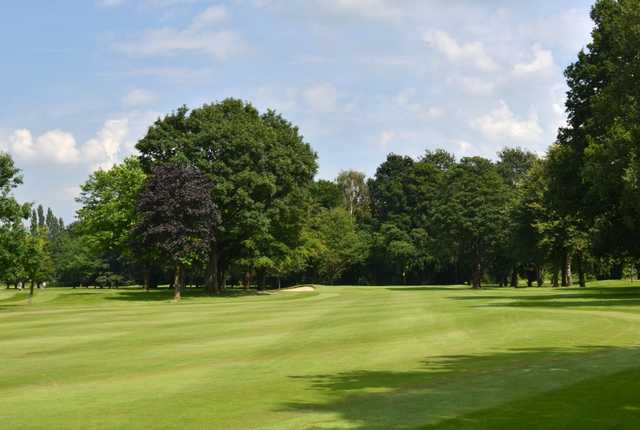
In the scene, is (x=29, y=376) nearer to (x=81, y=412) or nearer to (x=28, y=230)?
(x=81, y=412)

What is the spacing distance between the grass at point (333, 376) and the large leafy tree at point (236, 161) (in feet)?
150

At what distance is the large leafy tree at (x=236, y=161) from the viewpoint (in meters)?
74.1

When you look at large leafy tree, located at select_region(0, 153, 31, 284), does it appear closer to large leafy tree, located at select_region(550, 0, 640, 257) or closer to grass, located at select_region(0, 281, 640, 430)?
grass, located at select_region(0, 281, 640, 430)

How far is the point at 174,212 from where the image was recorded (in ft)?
216

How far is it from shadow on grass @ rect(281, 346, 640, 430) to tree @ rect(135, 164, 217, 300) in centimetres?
4986

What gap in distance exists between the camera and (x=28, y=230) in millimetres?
56000

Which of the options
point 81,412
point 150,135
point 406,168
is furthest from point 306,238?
point 81,412

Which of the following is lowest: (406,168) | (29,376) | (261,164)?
(29,376)

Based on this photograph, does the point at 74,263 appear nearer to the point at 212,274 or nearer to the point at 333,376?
the point at 212,274

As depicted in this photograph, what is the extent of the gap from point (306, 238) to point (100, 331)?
68.1 meters

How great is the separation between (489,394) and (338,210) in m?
127

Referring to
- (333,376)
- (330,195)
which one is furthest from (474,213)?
(333,376)

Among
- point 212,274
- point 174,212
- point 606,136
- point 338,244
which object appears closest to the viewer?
point 606,136

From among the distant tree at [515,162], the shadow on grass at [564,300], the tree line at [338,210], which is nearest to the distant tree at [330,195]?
the tree line at [338,210]
